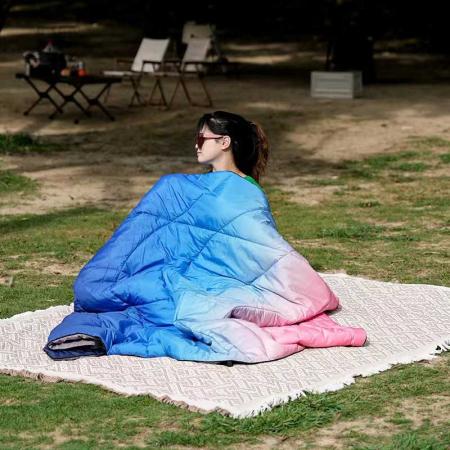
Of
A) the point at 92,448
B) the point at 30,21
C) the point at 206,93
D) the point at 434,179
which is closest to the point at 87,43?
the point at 30,21

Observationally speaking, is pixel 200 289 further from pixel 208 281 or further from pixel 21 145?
pixel 21 145

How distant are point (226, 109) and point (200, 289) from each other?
383 inches

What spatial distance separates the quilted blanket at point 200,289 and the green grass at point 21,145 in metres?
6.92

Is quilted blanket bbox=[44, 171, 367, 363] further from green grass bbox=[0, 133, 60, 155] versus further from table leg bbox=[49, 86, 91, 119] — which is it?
table leg bbox=[49, 86, 91, 119]

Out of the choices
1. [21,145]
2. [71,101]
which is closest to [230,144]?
[21,145]

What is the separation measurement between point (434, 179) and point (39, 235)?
13.3ft

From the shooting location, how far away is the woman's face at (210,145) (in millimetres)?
6094

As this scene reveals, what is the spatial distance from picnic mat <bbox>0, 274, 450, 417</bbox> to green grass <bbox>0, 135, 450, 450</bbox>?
0.07 meters

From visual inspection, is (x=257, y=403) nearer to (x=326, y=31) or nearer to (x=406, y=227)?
(x=406, y=227)

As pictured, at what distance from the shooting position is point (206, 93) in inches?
611

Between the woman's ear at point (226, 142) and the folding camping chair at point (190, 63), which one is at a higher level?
the woman's ear at point (226, 142)

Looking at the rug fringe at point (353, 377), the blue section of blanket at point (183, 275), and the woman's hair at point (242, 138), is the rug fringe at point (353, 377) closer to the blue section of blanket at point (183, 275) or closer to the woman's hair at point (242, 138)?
the blue section of blanket at point (183, 275)

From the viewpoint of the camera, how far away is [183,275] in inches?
229

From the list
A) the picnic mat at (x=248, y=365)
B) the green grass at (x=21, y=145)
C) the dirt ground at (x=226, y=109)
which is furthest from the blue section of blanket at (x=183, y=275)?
the green grass at (x=21, y=145)
